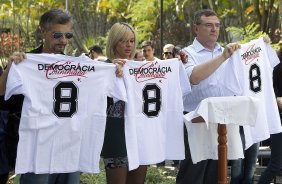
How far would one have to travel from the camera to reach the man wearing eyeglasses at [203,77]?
5.79 m

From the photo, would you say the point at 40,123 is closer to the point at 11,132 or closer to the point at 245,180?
the point at 11,132

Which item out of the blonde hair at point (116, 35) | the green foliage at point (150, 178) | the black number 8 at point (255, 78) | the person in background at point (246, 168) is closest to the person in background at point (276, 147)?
the person in background at point (246, 168)

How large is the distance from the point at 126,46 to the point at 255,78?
5.30 ft

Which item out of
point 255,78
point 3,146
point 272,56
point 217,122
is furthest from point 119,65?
point 272,56

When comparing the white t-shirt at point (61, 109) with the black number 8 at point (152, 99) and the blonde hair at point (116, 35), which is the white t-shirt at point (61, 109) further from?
the black number 8 at point (152, 99)

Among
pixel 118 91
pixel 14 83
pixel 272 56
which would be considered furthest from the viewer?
pixel 272 56

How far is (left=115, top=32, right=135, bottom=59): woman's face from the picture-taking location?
5.40 m

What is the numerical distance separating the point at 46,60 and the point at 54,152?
2.69 ft

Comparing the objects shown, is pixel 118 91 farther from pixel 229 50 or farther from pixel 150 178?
pixel 150 178

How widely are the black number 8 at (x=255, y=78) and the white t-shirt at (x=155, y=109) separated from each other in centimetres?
82

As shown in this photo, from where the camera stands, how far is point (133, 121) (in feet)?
17.6

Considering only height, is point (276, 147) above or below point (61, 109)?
below

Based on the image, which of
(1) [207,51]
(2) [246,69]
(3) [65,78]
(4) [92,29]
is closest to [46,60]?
(3) [65,78]

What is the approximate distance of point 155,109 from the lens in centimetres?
568
